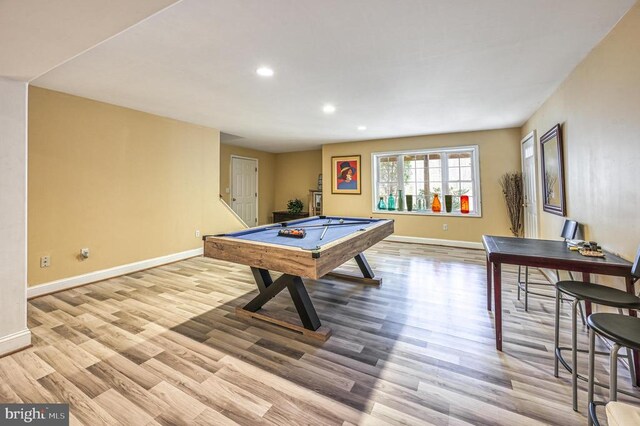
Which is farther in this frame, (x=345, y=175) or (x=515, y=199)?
(x=345, y=175)

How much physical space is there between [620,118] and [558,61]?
3.21 ft

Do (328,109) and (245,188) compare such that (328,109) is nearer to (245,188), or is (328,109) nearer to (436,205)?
(436,205)

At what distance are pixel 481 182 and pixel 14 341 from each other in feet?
21.5

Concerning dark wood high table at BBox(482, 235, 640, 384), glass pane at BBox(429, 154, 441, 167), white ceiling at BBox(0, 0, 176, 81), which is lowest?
dark wood high table at BBox(482, 235, 640, 384)

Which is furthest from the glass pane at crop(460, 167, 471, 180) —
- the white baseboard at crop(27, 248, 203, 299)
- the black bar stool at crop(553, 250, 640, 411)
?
the white baseboard at crop(27, 248, 203, 299)

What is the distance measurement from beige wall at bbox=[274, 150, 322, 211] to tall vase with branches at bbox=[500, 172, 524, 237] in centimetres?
439

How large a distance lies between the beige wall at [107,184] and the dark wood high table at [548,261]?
4.46m

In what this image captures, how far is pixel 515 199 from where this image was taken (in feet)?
15.9

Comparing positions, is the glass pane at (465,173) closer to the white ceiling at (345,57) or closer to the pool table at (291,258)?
the white ceiling at (345,57)

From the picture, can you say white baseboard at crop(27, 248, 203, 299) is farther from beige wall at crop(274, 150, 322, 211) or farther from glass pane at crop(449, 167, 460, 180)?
glass pane at crop(449, 167, 460, 180)

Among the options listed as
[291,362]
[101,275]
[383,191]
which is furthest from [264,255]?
[383,191]

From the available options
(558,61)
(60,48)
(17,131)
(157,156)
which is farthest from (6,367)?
(558,61)

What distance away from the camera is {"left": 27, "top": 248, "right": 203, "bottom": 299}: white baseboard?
9.94 feet

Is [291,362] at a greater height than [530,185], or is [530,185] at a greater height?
[530,185]
